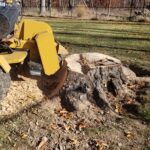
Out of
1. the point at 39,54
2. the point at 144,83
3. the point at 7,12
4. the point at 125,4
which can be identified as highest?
the point at 7,12

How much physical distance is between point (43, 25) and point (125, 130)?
6.76 ft

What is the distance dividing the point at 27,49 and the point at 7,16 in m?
0.68

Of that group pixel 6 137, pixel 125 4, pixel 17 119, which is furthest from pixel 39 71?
pixel 125 4

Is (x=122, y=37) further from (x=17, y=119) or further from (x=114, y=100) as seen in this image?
(x=17, y=119)

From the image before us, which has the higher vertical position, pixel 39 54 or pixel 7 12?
pixel 7 12

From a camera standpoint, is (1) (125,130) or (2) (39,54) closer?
(1) (125,130)

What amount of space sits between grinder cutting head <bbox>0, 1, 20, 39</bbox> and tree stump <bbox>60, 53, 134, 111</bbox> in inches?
49.9

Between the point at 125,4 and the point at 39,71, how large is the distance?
82.1ft

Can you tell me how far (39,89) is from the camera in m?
6.82

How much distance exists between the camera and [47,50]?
630cm

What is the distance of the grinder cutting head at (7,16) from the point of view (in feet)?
19.3

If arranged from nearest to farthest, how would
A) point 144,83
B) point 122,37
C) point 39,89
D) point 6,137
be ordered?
point 6,137 < point 39,89 < point 144,83 < point 122,37

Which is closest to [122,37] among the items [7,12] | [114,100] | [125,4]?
[114,100]

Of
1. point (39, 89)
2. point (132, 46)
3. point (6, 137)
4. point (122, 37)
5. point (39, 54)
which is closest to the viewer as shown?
point (6, 137)
